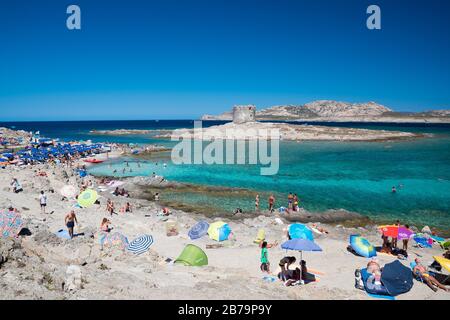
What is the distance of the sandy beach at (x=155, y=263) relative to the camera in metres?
8.40

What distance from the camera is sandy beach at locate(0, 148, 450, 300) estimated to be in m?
8.40

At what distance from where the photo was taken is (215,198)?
92.6 feet

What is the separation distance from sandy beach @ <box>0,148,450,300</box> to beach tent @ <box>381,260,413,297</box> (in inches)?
8.6

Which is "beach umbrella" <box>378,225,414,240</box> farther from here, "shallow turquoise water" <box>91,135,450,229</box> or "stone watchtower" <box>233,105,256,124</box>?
"stone watchtower" <box>233,105,256,124</box>

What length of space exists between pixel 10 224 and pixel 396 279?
14072 mm

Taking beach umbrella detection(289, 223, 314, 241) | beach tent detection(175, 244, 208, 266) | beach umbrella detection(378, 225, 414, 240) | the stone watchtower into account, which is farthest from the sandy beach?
the stone watchtower

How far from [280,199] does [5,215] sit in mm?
19601

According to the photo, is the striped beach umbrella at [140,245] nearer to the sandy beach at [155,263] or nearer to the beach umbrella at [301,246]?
the sandy beach at [155,263]

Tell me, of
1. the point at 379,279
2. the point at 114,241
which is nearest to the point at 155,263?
the point at 114,241

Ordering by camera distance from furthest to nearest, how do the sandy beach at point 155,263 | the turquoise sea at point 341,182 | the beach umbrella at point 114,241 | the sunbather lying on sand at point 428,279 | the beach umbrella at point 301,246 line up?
the turquoise sea at point 341,182 → the beach umbrella at point 114,241 → the beach umbrella at point 301,246 → the sunbather lying on sand at point 428,279 → the sandy beach at point 155,263

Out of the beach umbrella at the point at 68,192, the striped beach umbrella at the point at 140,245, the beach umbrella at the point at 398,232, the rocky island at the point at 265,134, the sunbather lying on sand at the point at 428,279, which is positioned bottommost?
the sunbather lying on sand at the point at 428,279

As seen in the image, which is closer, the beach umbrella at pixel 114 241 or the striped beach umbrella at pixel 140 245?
the striped beach umbrella at pixel 140 245
